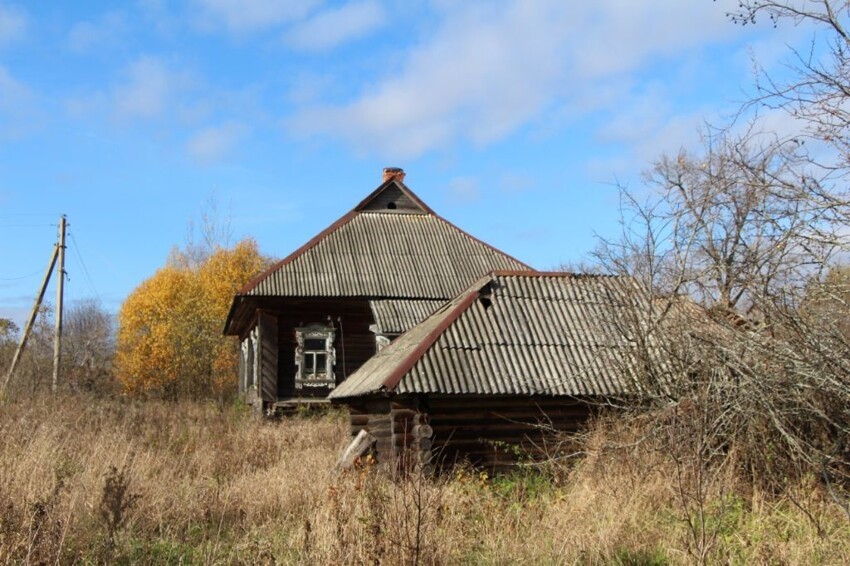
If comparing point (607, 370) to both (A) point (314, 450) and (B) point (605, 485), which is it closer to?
(B) point (605, 485)

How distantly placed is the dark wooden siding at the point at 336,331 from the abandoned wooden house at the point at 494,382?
812cm

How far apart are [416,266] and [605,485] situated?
534 inches

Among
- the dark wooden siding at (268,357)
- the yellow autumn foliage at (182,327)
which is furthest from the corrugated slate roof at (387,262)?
the yellow autumn foliage at (182,327)

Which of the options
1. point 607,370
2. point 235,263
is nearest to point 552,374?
point 607,370

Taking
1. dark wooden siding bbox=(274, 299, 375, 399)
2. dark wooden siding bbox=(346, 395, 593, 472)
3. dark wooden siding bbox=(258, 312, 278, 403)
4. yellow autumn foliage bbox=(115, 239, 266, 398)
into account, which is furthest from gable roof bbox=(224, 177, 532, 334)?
yellow autumn foliage bbox=(115, 239, 266, 398)

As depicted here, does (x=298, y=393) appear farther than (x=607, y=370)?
Yes

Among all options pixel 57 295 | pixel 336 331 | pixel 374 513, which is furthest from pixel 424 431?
pixel 57 295

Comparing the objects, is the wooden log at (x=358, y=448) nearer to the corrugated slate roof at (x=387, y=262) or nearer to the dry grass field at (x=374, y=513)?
the dry grass field at (x=374, y=513)

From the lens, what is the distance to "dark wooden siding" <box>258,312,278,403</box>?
779 inches

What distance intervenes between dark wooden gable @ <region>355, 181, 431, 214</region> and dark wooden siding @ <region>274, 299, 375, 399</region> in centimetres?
389

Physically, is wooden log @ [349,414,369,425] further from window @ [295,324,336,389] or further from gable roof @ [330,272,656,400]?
window @ [295,324,336,389]

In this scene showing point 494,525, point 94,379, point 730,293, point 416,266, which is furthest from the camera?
point 416,266

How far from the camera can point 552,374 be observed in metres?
11.2

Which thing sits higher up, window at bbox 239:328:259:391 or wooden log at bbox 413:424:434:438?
window at bbox 239:328:259:391
